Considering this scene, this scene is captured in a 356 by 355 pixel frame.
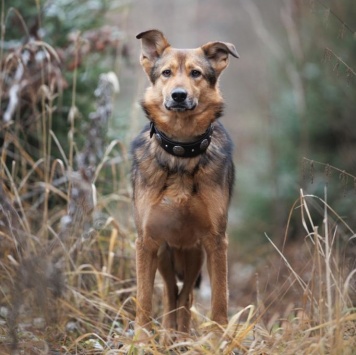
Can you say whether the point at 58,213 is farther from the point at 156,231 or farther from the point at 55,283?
the point at 55,283

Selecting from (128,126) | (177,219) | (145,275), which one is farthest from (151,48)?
(128,126)

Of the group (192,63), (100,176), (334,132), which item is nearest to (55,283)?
(192,63)

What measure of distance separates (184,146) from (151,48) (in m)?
0.92

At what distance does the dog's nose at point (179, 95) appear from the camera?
4547 millimetres

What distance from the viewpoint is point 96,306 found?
16.9 feet

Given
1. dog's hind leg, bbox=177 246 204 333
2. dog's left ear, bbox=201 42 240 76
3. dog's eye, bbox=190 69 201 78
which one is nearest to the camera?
dog's eye, bbox=190 69 201 78

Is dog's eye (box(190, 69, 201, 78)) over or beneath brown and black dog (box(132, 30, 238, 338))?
over

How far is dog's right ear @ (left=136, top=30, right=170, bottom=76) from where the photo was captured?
198 inches

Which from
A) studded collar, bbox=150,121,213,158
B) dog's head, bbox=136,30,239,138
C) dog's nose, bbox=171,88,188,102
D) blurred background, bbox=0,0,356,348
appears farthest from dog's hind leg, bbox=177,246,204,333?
dog's nose, bbox=171,88,188,102

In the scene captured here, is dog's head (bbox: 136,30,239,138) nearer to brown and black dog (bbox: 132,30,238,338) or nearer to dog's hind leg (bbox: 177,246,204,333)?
brown and black dog (bbox: 132,30,238,338)

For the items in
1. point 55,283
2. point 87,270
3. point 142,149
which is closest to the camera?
point 55,283

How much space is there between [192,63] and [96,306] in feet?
6.59

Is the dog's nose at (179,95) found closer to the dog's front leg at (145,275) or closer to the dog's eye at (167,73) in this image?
the dog's eye at (167,73)

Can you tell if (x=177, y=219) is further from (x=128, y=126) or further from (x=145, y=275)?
(x=128, y=126)
